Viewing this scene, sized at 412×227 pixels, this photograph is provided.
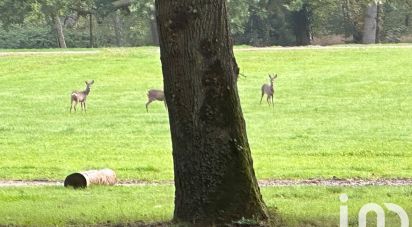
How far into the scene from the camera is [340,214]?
8.88 m

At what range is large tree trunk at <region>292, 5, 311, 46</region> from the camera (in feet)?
190

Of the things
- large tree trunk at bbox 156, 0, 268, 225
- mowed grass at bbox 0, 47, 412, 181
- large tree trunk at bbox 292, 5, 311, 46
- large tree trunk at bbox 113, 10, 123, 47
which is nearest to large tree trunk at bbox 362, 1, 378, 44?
large tree trunk at bbox 292, 5, 311, 46

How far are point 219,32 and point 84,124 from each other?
1951 centimetres

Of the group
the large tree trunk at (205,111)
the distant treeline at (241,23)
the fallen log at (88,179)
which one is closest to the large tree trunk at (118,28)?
the distant treeline at (241,23)

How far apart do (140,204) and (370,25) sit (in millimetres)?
46630

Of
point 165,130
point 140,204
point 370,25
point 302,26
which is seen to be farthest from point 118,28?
point 140,204

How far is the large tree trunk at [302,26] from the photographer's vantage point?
5791cm

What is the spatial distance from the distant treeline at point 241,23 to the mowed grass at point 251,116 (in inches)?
321

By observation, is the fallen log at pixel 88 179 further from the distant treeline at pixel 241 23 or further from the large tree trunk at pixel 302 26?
the large tree trunk at pixel 302 26

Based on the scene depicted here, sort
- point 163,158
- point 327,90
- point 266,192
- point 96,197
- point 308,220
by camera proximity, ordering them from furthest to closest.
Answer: point 327,90
point 163,158
point 266,192
point 96,197
point 308,220

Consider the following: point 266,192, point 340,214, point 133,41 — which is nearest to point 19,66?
point 133,41

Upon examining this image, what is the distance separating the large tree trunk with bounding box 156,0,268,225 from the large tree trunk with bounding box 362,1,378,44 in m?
47.7

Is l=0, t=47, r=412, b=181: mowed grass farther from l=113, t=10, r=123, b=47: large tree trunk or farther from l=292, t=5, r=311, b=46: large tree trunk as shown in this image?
l=113, t=10, r=123, b=47: large tree trunk

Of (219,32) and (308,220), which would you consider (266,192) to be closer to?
(308,220)
